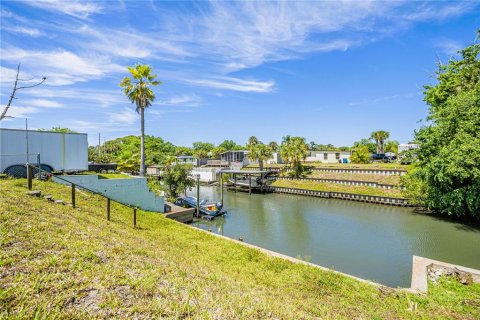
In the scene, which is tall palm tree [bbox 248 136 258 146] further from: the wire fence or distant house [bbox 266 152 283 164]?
the wire fence

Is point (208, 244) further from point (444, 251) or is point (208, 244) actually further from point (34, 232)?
Answer: point (444, 251)

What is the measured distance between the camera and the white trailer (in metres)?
13.1

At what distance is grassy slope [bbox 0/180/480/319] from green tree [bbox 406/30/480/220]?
12.1 m

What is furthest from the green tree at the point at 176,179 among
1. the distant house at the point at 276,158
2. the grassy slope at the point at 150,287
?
the distant house at the point at 276,158

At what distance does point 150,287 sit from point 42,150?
1418 cm

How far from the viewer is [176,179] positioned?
23469 millimetres

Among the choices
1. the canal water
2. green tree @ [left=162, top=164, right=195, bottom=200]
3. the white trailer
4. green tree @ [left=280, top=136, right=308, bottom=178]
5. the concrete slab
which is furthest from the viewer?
green tree @ [left=280, top=136, right=308, bottom=178]

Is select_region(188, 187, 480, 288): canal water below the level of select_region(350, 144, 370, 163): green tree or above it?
below

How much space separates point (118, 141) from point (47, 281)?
8821cm

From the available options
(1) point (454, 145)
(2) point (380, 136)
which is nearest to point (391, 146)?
(2) point (380, 136)

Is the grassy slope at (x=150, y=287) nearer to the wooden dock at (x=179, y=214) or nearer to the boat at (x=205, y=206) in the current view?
the wooden dock at (x=179, y=214)

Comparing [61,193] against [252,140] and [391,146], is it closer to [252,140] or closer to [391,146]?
[252,140]

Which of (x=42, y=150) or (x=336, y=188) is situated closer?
(x=42, y=150)

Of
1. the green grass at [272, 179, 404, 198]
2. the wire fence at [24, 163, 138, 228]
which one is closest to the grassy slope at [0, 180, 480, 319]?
the wire fence at [24, 163, 138, 228]
